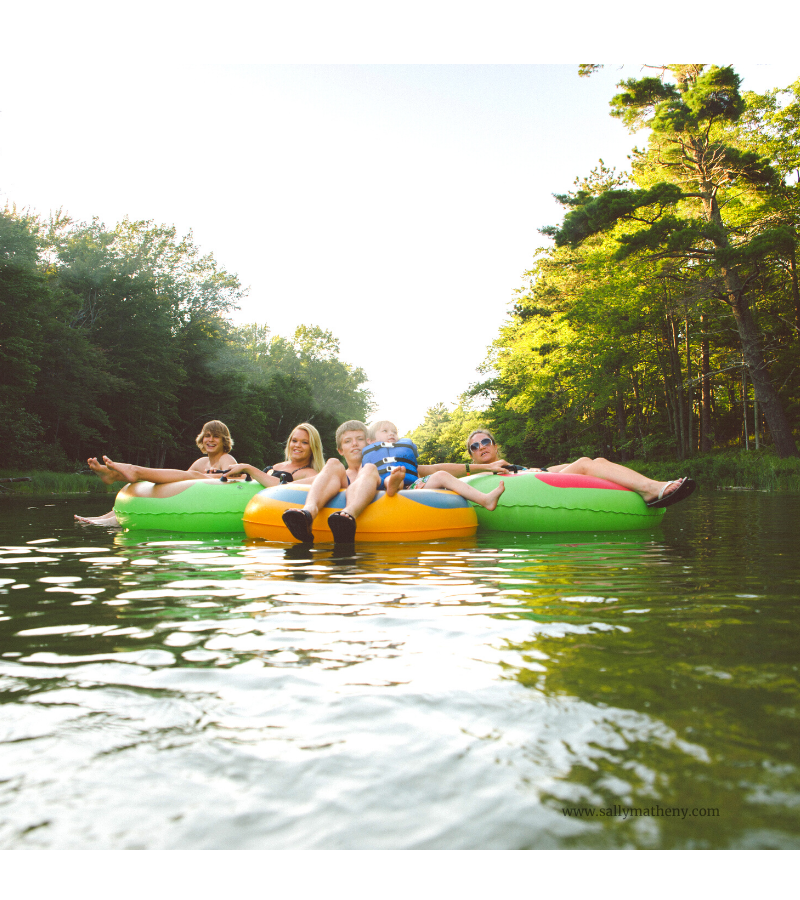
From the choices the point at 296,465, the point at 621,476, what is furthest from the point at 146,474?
the point at 621,476

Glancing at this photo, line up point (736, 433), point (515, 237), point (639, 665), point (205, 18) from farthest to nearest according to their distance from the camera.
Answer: point (515, 237) < point (736, 433) < point (205, 18) < point (639, 665)

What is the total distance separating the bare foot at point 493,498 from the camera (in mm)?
5789

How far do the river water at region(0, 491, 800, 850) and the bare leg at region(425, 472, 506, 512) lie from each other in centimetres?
233

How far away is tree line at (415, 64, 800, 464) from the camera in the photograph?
15.3m

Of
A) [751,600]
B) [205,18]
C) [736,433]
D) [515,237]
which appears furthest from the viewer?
[515,237]

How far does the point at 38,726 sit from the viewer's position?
1.64 meters

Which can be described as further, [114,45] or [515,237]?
[515,237]

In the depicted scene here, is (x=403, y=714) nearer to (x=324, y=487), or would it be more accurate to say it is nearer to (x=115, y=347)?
(x=324, y=487)

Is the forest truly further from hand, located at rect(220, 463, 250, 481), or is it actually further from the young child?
hand, located at rect(220, 463, 250, 481)

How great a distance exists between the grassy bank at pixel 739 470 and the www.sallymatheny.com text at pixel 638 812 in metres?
12.4

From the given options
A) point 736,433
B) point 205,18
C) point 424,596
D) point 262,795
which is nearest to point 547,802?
point 262,795
